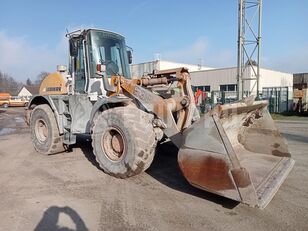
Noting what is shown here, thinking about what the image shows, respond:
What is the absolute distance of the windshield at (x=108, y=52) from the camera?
7.11 meters

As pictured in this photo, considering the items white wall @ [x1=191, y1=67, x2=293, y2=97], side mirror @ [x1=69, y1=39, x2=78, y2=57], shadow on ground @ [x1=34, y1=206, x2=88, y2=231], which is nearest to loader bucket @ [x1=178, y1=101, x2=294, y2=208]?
shadow on ground @ [x1=34, y1=206, x2=88, y2=231]

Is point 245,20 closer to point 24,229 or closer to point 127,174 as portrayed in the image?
point 127,174

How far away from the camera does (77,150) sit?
8562 mm

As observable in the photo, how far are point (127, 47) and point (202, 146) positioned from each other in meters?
4.11

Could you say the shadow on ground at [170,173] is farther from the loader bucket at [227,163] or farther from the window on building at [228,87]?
the window on building at [228,87]

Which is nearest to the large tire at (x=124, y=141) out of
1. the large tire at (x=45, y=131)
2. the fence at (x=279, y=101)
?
the large tire at (x=45, y=131)

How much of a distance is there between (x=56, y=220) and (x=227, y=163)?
238cm

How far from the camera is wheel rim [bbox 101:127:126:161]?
19.1 ft

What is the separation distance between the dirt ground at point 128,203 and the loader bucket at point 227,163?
29 centimetres

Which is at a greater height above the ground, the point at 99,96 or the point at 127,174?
the point at 99,96

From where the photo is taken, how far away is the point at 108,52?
7.33 metres

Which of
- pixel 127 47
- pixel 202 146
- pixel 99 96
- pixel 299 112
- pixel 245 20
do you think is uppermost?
pixel 245 20

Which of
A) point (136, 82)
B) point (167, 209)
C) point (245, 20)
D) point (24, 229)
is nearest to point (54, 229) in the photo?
point (24, 229)

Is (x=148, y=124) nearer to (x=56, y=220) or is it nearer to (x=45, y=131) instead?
(x=56, y=220)
